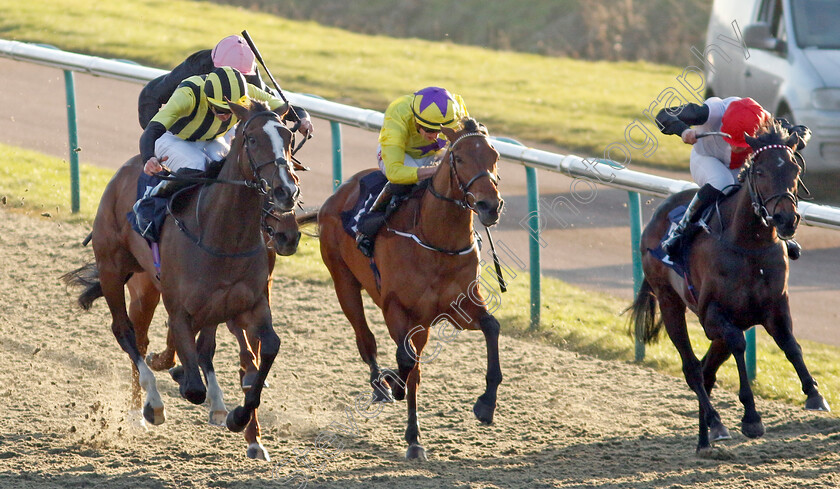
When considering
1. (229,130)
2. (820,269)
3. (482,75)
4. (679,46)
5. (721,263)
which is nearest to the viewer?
(721,263)

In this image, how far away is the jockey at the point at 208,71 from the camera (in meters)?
5.96

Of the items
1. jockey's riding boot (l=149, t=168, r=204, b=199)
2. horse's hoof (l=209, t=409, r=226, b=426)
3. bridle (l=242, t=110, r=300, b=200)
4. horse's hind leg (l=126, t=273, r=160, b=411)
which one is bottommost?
horse's hoof (l=209, t=409, r=226, b=426)

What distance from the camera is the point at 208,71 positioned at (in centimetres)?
638

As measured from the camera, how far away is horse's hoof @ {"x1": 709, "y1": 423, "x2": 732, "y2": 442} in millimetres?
5400

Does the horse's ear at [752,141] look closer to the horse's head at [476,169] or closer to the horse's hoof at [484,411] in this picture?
the horse's head at [476,169]

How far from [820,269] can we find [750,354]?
2670mm

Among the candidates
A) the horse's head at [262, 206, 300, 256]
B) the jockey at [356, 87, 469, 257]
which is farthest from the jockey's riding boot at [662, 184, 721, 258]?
the horse's head at [262, 206, 300, 256]

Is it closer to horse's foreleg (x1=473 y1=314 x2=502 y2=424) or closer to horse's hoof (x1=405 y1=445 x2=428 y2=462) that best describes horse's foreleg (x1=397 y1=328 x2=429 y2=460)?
horse's hoof (x1=405 y1=445 x2=428 y2=462)

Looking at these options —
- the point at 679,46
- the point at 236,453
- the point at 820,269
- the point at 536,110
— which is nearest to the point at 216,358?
the point at 236,453

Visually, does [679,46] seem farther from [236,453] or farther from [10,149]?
[236,453]

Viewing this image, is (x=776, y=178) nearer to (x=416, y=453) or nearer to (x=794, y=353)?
(x=794, y=353)

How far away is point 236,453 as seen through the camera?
18.3 feet

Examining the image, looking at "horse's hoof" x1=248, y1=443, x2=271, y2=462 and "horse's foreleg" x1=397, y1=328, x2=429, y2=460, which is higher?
"horse's foreleg" x1=397, y1=328, x2=429, y2=460

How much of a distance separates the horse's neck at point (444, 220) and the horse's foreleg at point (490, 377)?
0.41 m
